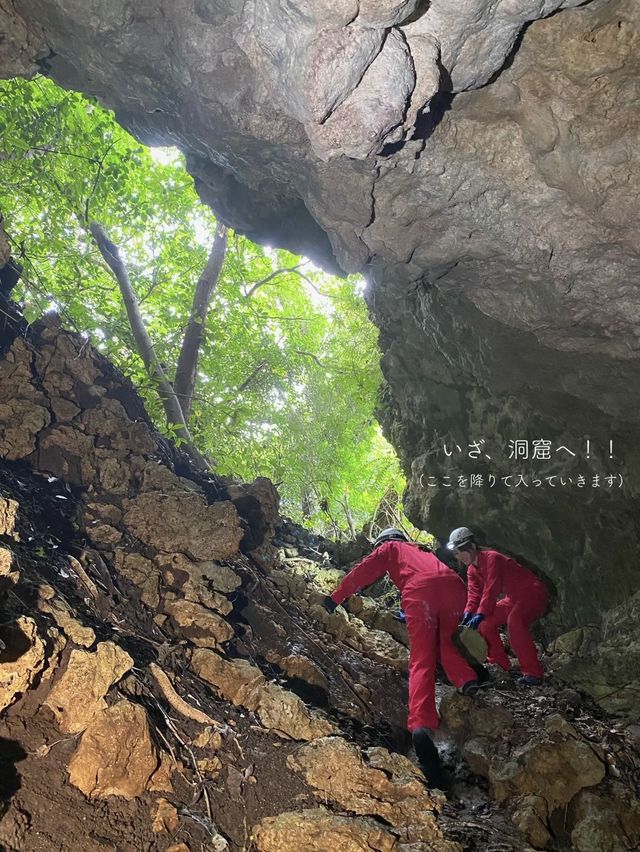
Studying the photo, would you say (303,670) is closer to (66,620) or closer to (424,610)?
(424,610)

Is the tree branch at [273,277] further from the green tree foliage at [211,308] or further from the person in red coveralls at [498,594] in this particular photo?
the person in red coveralls at [498,594]

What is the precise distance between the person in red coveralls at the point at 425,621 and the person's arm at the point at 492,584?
0.70m

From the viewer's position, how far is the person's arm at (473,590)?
19.3 feet

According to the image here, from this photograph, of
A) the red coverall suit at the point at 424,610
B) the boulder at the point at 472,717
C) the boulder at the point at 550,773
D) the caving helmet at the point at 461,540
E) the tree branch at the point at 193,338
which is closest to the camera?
the boulder at the point at 550,773

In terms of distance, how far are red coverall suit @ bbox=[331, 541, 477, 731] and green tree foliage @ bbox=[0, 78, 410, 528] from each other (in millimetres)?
3567

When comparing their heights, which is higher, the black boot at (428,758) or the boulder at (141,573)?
the boulder at (141,573)

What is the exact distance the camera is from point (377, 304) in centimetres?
782

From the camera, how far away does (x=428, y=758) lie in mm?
3709

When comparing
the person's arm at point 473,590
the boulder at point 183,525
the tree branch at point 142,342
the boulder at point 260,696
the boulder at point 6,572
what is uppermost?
the tree branch at point 142,342

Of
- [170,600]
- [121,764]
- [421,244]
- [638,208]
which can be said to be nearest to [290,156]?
[421,244]

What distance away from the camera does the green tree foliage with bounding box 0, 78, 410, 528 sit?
7.33 m

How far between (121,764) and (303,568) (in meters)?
4.31

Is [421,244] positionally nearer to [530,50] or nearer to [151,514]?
[530,50]

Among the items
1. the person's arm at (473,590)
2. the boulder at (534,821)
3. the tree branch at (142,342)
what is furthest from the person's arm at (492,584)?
the tree branch at (142,342)
